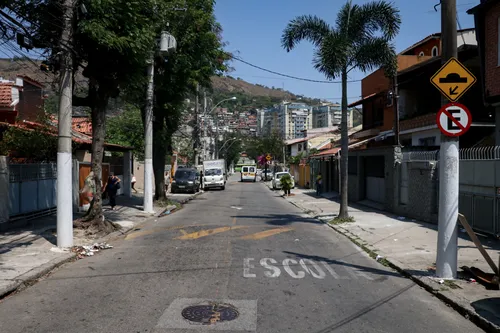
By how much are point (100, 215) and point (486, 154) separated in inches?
417

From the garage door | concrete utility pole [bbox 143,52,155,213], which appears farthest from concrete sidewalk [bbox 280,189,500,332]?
concrete utility pole [bbox 143,52,155,213]

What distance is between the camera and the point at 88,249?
33.6ft

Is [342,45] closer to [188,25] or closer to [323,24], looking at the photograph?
[323,24]

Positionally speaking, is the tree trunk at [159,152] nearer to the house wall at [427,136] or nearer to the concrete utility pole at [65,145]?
the concrete utility pole at [65,145]

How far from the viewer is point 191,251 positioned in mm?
10039

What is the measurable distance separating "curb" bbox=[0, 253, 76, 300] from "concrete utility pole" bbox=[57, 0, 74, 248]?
3.66ft

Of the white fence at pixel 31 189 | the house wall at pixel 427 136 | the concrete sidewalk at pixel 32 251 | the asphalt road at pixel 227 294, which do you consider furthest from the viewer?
the house wall at pixel 427 136

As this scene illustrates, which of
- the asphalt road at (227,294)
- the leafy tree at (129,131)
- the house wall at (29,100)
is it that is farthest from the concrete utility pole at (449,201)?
the leafy tree at (129,131)

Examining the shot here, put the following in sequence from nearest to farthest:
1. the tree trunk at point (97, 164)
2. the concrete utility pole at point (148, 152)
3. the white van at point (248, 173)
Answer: the tree trunk at point (97, 164), the concrete utility pole at point (148, 152), the white van at point (248, 173)

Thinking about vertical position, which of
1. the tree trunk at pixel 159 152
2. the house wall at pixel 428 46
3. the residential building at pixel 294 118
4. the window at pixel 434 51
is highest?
the residential building at pixel 294 118

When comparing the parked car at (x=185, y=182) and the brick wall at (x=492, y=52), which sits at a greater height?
the brick wall at (x=492, y=52)

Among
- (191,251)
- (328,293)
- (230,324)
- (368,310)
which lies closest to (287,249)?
(191,251)

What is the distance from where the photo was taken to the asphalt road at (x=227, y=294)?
5.34m

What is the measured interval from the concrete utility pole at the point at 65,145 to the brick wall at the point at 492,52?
12.5m
